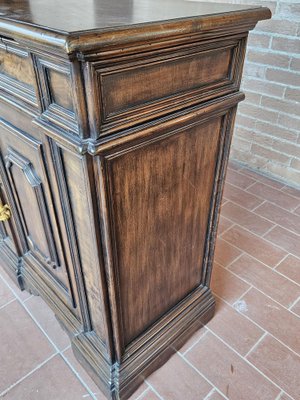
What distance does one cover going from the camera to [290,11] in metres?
2.00

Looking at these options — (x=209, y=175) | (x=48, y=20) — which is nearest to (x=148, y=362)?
(x=209, y=175)

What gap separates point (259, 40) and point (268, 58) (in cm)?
13

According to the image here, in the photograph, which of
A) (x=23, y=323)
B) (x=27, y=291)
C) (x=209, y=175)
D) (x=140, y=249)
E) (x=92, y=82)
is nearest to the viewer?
(x=92, y=82)

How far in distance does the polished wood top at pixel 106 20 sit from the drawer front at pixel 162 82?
0.18ft

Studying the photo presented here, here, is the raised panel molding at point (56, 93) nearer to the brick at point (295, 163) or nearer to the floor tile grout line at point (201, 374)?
the floor tile grout line at point (201, 374)

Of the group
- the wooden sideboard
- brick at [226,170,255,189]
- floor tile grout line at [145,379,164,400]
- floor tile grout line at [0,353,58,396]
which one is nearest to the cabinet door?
the wooden sideboard

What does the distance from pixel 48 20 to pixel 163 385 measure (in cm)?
121

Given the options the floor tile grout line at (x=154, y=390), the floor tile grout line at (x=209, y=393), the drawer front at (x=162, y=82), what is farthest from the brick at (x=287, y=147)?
the floor tile grout line at (x=154, y=390)

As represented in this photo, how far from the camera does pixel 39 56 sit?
0.69m

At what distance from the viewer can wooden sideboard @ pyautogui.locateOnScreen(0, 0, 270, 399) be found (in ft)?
2.21

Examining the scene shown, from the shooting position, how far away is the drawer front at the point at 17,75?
0.77 meters

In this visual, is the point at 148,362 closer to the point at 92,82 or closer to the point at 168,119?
the point at 168,119

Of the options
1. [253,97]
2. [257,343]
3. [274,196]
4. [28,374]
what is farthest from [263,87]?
[28,374]

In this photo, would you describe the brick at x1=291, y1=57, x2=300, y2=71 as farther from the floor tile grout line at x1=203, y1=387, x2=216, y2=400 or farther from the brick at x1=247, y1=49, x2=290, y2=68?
the floor tile grout line at x1=203, y1=387, x2=216, y2=400
